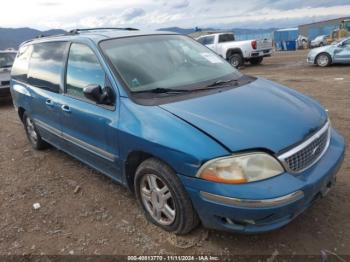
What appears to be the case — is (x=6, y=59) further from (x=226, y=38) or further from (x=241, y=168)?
(x=226, y=38)

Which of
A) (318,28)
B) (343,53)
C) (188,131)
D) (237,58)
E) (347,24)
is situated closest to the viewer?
(188,131)

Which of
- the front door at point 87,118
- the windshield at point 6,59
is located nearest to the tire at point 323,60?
the windshield at point 6,59

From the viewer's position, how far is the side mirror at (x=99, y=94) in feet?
10.3

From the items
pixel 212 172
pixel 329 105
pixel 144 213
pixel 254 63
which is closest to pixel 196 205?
pixel 212 172

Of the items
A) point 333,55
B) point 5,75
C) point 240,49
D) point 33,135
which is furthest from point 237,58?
point 33,135

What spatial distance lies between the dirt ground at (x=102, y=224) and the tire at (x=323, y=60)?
10.6 metres

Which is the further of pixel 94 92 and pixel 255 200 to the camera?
pixel 94 92

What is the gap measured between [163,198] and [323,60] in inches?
539

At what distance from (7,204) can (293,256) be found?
3142mm

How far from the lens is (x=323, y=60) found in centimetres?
1445

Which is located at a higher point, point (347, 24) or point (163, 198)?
point (163, 198)

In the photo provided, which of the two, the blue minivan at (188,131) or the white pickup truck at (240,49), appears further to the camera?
the white pickup truck at (240,49)

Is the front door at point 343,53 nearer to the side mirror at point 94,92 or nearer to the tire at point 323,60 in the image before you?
the tire at point 323,60

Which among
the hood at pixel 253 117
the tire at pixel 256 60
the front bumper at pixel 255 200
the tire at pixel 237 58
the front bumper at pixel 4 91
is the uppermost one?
the hood at pixel 253 117
